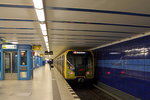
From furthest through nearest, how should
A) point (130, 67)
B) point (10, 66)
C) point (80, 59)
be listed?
point (10, 66)
point (80, 59)
point (130, 67)

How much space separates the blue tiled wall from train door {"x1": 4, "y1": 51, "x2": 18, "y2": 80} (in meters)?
6.43

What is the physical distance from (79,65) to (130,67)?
3.88m

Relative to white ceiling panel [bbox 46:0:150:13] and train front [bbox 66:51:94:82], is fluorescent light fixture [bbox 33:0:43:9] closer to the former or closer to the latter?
white ceiling panel [bbox 46:0:150:13]

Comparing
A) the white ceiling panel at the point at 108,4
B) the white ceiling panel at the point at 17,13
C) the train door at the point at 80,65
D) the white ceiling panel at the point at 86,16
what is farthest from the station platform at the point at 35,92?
the white ceiling panel at the point at 108,4

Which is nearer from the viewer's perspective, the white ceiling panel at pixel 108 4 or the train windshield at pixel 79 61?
the white ceiling panel at pixel 108 4

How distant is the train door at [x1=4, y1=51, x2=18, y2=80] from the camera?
32.5 ft

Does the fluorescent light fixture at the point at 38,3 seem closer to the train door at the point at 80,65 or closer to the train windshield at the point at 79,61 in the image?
the train windshield at the point at 79,61

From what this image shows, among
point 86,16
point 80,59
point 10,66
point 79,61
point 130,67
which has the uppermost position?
point 86,16

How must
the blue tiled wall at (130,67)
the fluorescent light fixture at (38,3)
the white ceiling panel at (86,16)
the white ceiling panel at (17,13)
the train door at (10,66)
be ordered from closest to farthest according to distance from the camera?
the fluorescent light fixture at (38,3) → the white ceiling panel at (17,13) → the white ceiling panel at (86,16) → the blue tiled wall at (130,67) → the train door at (10,66)

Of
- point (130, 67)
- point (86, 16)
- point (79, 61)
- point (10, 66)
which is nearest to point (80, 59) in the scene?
point (79, 61)

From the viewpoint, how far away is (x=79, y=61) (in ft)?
32.3

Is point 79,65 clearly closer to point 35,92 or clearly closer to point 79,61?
point 79,61

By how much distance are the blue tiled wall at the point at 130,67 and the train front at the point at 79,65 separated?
116 cm

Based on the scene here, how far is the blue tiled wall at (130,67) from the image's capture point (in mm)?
5688
